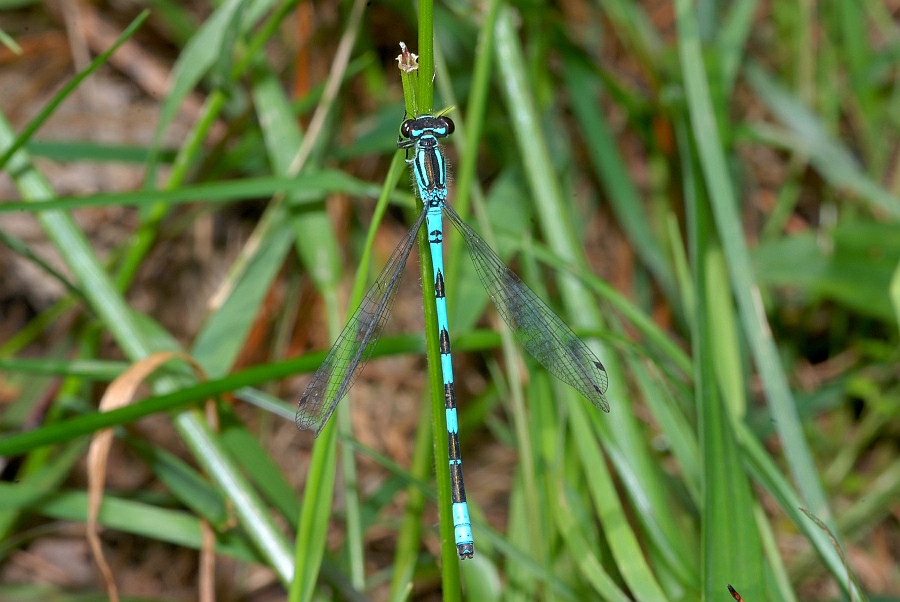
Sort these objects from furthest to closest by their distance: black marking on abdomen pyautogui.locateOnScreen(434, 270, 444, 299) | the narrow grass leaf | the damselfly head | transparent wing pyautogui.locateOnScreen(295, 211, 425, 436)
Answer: the narrow grass leaf < black marking on abdomen pyautogui.locateOnScreen(434, 270, 444, 299) < transparent wing pyautogui.locateOnScreen(295, 211, 425, 436) < the damselfly head

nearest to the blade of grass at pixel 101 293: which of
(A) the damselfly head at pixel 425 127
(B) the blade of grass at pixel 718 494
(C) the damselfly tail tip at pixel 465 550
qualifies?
(C) the damselfly tail tip at pixel 465 550

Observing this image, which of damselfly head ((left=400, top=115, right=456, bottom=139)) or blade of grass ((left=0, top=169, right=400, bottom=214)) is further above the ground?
blade of grass ((left=0, top=169, right=400, bottom=214))

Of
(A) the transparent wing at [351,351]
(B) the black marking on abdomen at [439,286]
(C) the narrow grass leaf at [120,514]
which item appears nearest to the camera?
(A) the transparent wing at [351,351]

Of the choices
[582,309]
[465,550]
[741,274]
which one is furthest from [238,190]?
[741,274]

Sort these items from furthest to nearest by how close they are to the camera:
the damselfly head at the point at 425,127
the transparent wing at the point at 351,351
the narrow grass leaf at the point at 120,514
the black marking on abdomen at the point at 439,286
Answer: the narrow grass leaf at the point at 120,514, the black marking on abdomen at the point at 439,286, the transparent wing at the point at 351,351, the damselfly head at the point at 425,127

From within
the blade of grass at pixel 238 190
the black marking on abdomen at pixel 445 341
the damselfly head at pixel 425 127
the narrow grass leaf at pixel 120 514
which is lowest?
the narrow grass leaf at pixel 120 514

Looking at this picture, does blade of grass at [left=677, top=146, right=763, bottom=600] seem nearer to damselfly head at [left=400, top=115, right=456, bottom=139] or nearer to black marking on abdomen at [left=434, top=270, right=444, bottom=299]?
black marking on abdomen at [left=434, top=270, right=444, bottom=299]

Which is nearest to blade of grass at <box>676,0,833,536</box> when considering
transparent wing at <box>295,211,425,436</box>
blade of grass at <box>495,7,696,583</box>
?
blade of grass at <box>495,7,696,583</box>

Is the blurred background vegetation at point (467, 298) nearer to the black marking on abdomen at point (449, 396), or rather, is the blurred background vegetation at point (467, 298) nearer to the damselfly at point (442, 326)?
the damselfly at point (442, 326)
